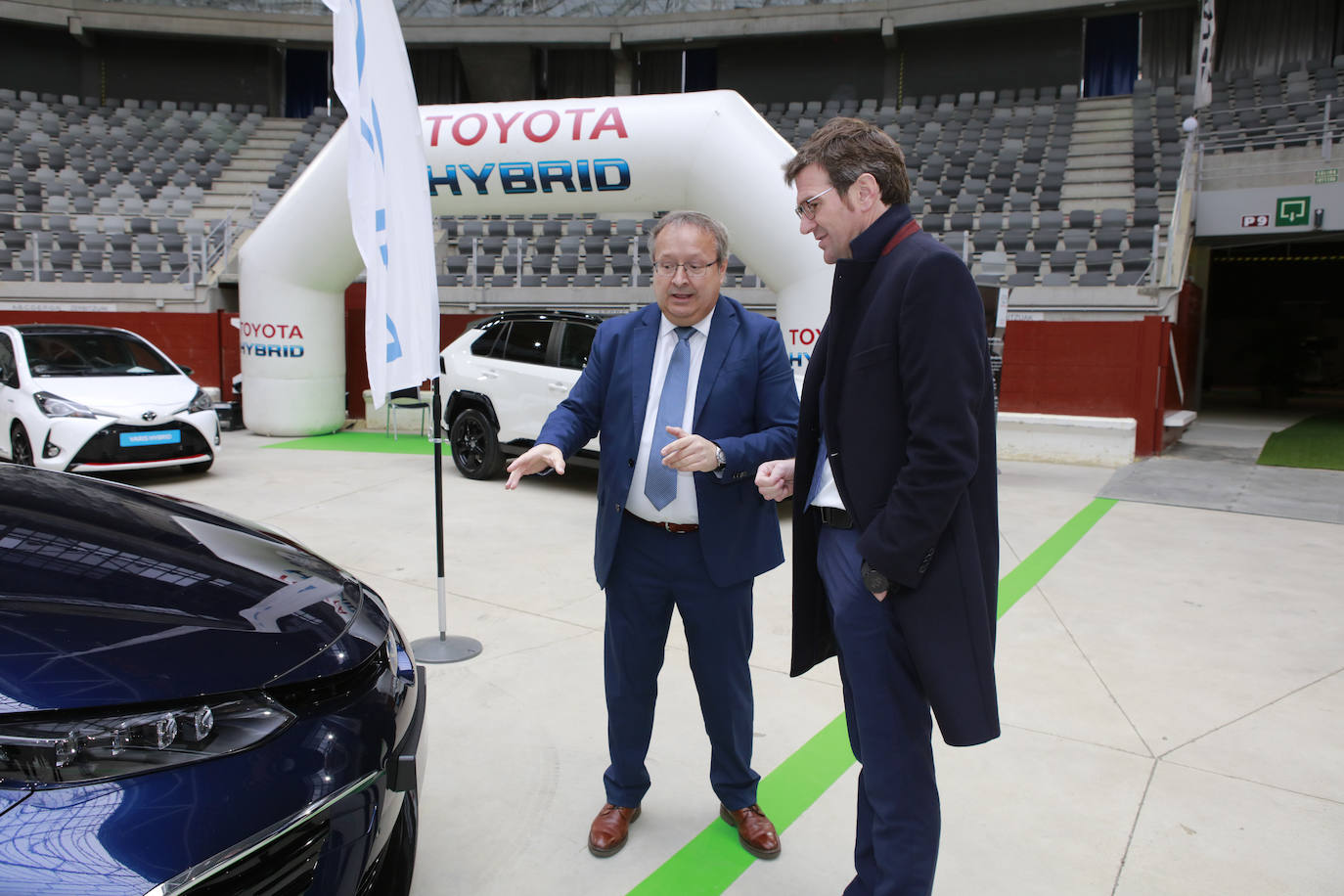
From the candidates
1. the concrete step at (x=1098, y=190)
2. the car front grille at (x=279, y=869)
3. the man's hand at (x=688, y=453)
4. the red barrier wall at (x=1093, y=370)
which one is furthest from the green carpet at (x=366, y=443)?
the concrete step at (x=1098, y=190)

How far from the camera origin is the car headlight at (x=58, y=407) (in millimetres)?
7586

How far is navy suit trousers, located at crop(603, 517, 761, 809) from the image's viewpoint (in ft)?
8.58

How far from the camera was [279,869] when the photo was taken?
1591 millimetres

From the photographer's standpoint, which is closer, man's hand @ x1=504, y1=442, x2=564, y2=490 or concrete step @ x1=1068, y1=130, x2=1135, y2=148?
man's hand @ x1=504, y1=442, x2=564, y2=490

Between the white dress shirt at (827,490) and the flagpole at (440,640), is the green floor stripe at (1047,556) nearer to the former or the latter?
the flagpole at (440,640)

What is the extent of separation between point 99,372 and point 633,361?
7.53 m

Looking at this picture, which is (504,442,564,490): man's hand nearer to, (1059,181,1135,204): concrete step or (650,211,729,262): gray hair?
(650,211,729,262): gray hair

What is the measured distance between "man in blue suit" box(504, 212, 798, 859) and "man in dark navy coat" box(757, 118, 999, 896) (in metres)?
0.48

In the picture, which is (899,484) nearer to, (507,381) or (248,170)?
(507,381)

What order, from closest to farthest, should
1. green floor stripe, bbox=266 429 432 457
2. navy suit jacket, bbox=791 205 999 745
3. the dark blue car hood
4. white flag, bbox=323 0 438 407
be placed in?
the dark blue car hood
navy suit jacket, bbox=791 205 999 745
white flag, bbox=323 0 438 407
green floor stripe, bbox=266 429 432 457

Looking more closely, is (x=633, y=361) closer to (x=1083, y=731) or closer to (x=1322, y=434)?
(x=1083, y=731)

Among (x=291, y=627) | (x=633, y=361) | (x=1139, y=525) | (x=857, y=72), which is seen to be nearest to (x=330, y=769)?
(x=291, y=627)

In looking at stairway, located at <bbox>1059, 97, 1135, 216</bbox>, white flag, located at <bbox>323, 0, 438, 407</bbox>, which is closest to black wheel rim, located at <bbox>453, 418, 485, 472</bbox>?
white flag, located at <bbox>323, 0, 438, 407</bbox>

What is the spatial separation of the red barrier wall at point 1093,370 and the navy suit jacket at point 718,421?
8.72 metres
